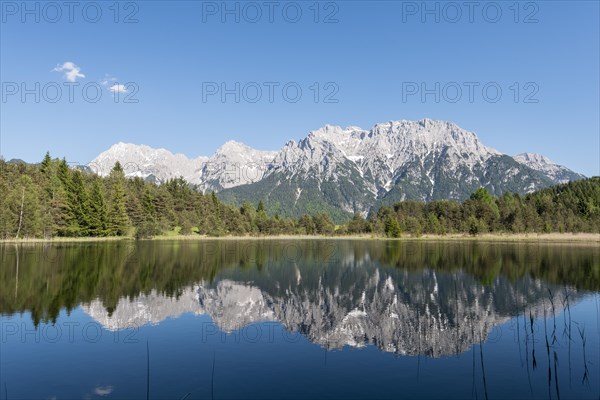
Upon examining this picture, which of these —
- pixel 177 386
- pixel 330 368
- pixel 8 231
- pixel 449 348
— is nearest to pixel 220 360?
pixel 177 386

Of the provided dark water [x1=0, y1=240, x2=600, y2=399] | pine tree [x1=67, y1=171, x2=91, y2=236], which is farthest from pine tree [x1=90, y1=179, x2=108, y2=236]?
dark water [x1=0, y1=240, x2=600, y2=399]

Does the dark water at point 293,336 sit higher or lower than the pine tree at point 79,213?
lower

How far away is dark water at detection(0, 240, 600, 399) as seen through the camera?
786 inches

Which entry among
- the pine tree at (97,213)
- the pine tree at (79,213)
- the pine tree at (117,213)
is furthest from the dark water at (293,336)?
the pine tree at (117,213)

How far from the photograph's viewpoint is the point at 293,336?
29.9 metres

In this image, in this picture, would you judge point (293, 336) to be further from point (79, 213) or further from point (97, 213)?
point (79, 213)

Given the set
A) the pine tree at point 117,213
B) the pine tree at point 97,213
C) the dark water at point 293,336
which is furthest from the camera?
the pine tree at point 117,213

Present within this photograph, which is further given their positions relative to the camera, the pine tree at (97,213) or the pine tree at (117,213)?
the pine tree at (117,213)

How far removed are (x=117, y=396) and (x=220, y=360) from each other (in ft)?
22.5

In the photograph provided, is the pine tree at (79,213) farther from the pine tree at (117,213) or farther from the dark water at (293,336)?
the dark water at (293,336)

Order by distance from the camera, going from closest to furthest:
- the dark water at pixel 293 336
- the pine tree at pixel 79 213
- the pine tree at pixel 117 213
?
the dark water at pixel 293 336
the pine tree at pixel 79 213
the pine tree at pixel 117 213

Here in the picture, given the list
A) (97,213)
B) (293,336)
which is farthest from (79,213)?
(293,336)

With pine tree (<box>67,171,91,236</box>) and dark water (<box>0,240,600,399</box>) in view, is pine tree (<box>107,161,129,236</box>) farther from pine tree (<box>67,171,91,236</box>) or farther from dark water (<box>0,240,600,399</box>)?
dark water (<box>0,240,600,399</box>)

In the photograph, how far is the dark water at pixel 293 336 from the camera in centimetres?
1997
